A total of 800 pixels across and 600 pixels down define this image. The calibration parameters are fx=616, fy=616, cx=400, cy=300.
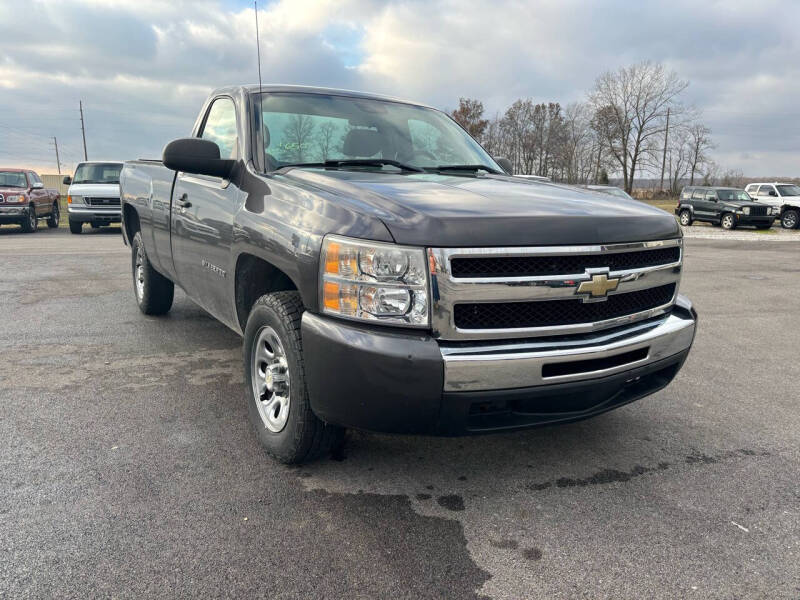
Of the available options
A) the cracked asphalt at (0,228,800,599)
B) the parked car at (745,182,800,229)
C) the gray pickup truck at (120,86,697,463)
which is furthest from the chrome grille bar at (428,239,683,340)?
the parked car at (745,182,800,229)

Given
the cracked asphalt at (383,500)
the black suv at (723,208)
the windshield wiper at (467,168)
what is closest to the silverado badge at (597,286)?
the cracked asphalt at (383,500)

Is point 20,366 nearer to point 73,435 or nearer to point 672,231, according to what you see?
point 73,435

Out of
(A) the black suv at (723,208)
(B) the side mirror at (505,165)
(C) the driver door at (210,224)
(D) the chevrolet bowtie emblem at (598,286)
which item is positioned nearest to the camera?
(D) the chevrolet bowtie emblem at (598,286)

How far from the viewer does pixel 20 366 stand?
14.9 ft

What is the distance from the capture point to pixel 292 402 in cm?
275

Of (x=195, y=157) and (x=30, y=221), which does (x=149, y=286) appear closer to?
(x=195, y=157)

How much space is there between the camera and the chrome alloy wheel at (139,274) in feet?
19.8

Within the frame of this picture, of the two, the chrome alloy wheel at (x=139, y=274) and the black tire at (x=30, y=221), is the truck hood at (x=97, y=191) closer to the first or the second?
the black tire at (x=30, y=221)

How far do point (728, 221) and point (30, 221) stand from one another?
84.4 ft

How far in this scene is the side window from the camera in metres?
3.84

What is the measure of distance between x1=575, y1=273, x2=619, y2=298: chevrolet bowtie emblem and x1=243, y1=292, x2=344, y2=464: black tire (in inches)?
47.6

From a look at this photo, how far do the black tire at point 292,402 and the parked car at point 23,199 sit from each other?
1760 centimetres

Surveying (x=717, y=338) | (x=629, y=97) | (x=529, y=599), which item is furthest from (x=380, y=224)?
(x=629, y=97)

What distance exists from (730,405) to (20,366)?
499cm
